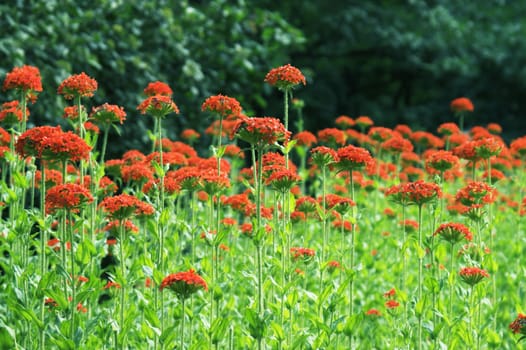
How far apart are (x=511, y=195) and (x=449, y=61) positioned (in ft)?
21.5

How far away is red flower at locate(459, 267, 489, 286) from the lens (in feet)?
11.8

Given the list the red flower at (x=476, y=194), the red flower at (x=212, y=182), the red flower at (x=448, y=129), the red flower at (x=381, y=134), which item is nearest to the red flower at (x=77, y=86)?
the red flower at (x=212, y=182)

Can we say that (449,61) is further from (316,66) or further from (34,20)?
(34,20)

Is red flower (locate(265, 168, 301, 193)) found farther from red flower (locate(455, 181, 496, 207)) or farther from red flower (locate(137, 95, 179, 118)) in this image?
red flower (locate(455, 181, 496, 207))

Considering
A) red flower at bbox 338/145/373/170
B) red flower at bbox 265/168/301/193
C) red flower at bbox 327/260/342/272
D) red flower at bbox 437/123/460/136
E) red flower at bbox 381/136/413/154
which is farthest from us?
red flower at bbox 437/123/460/136

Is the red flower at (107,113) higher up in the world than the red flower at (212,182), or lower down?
higher up

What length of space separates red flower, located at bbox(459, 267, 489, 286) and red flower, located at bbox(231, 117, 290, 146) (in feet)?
3.86

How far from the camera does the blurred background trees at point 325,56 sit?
26.9 ft

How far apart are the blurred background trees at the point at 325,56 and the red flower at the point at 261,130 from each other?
4.90 metres

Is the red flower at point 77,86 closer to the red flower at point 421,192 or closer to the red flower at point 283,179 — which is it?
the red flower at point 283,179

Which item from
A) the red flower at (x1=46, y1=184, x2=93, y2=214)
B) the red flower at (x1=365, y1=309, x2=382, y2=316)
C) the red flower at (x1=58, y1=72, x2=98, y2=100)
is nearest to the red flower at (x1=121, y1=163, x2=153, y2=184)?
the red flower at (x1=58, y1=72, x2=98, y2=100)

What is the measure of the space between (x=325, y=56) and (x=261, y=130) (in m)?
12.2

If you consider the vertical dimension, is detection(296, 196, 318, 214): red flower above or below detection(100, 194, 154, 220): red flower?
below

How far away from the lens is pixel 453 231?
371 cm
